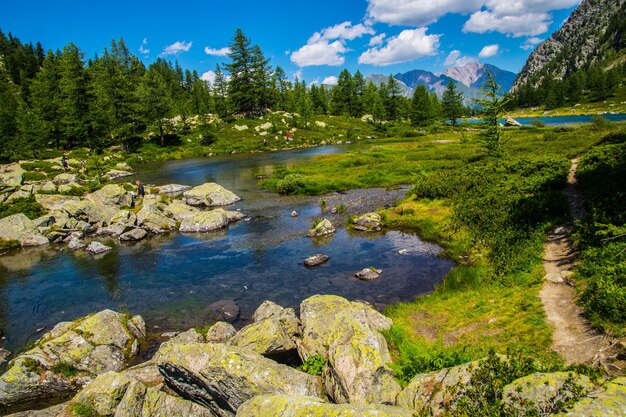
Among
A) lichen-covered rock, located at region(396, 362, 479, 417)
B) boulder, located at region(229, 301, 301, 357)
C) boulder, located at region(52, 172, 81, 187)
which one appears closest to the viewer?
lichen-covered rock, located at region(396, 362, 479, 417)

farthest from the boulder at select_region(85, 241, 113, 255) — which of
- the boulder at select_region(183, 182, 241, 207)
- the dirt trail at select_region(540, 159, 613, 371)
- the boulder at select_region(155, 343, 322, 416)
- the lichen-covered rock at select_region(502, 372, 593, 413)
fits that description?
the lichen-covered rock at select_region(502, 372, 593, 413)

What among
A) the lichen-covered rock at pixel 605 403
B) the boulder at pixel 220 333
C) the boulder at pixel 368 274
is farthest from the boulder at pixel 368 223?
the lichen-covered rock at pixel 605 403

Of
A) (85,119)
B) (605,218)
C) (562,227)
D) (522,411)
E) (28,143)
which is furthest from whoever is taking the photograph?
(85,119)

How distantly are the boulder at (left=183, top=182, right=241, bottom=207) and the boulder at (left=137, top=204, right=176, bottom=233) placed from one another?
776 centimetres

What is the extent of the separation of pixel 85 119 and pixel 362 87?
125 m

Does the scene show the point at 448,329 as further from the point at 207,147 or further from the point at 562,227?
the point at 207,147

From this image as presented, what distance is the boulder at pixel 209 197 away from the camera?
47.0 metres

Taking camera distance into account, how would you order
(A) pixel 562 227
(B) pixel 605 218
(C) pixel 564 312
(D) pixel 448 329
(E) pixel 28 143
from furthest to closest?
(E) pixel 28 143 < (A) pixel 562 227 < (B) pixel 605 218 < (D) pixel 448 329 < (C) pixel 564 312

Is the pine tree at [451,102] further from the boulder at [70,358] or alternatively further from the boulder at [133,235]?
the boulder at [70,358]

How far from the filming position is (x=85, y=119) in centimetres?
9650

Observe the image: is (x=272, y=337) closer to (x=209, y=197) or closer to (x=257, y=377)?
(x=257, y=377)

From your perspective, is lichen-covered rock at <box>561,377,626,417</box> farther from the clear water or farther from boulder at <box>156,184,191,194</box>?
boulder at <box>156,184,191,194</box>

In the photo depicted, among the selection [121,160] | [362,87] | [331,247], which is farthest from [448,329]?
[362,87]

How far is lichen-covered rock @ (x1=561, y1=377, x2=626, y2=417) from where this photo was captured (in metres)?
5.64
